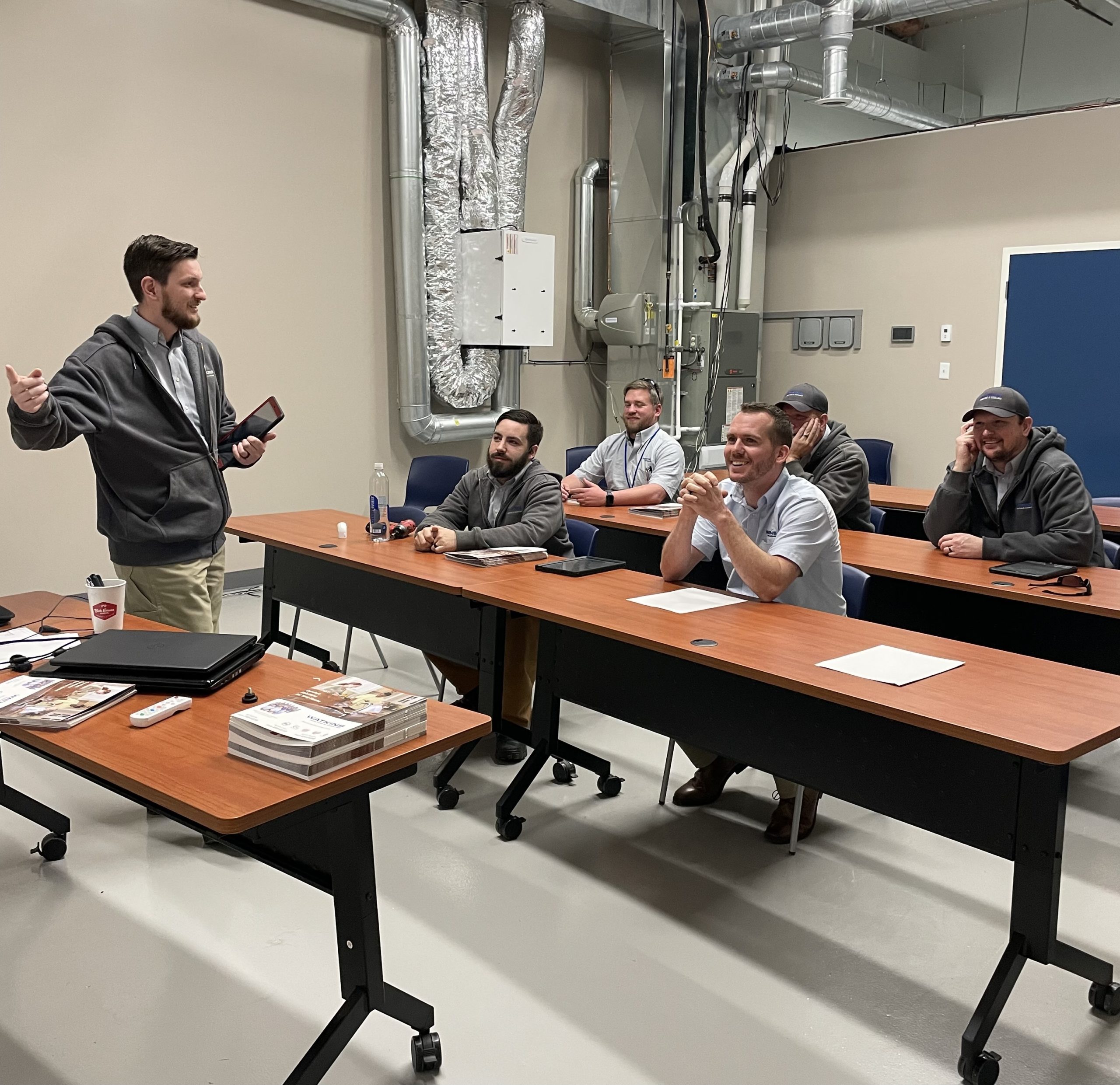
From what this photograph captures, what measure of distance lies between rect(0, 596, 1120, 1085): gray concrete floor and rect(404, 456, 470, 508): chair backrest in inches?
86.5

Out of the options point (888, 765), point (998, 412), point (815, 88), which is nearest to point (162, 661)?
point (888, 765)

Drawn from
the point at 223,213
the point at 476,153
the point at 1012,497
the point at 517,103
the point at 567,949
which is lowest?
the point at 567,949

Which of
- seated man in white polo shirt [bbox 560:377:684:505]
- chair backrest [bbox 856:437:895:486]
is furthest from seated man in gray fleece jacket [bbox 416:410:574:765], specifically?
chair backrest [bbox 856:437:895:486]

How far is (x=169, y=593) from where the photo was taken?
117 inches

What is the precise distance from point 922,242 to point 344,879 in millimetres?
6843

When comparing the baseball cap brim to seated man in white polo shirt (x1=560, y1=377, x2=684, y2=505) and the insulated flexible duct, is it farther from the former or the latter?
the insulated flexible duct

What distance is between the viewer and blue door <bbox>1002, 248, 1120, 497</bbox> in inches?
264

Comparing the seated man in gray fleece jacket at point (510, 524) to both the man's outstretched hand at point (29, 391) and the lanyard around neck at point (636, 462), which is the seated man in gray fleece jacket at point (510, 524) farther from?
the lanyard around neck at point (636, 462)

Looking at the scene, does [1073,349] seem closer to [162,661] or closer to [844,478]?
[844,478]

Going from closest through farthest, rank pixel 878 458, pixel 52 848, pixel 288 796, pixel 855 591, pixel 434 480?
pixel 288 796, pixel 52 848, pixel 855 591, pixel 434 480, pixel 878 458

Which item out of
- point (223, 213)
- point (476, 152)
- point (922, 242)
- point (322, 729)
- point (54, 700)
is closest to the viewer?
point (322, 729)

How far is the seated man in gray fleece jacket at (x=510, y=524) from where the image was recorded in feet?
11.9

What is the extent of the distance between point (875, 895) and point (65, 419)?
94.1 inches

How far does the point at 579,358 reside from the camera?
773 cm
